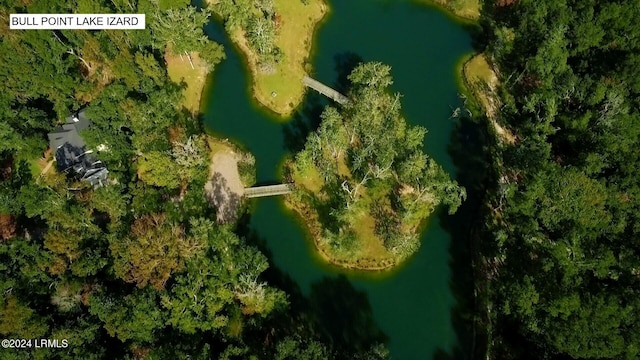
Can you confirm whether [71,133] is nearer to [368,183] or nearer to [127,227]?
[127,227]

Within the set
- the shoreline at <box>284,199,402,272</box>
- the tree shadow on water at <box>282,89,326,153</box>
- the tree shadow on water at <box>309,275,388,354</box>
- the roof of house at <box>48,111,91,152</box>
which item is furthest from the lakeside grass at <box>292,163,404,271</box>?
the roof of house at <box>48,111,91,152</box>

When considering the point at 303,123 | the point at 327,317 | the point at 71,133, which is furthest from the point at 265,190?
the point at 71,133

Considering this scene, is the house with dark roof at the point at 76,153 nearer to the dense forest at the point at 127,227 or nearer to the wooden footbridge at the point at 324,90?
the dense forest at the point at 127,227

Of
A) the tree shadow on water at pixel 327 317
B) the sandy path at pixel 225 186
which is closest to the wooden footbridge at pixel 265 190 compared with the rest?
the sandy path at pixel 225 186

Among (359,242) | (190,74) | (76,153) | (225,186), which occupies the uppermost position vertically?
(190,74)

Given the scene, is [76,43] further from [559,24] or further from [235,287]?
[559,24]

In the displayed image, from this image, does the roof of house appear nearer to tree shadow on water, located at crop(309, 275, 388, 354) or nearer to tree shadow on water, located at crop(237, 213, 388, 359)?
tree shadow on water, located at crop(237, 213, 388, 359)
